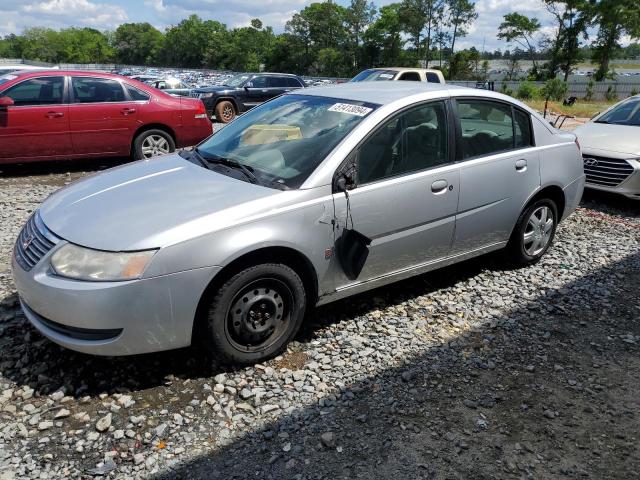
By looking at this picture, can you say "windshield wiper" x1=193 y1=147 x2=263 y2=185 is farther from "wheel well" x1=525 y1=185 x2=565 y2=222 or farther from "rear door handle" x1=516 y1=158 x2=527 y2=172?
"wheel well" x1=525 y1=185 x2=565 y2=222

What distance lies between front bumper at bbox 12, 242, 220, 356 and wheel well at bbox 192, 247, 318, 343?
0.27 ft

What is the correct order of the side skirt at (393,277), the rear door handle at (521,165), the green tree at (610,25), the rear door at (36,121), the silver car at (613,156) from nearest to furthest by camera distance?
the side skirt at (393,277)
the rear door handle at (521,165)
the silver car at (613,156)
the rear door at (36,121)
the green tree at (610,25)

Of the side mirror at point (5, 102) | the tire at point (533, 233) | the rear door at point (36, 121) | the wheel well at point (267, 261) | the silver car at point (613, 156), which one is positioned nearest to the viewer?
the wheel well at point (267, 261)

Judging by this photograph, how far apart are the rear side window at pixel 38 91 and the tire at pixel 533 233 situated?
22.5 feet

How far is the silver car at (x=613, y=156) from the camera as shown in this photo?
7086 millimetres

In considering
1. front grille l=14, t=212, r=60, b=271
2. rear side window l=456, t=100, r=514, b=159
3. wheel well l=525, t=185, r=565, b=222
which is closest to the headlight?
front grille l=14, t=212, r=60, b=271

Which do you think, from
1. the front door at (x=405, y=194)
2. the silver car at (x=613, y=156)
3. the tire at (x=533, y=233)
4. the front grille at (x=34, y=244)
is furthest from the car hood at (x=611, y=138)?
the front grille at (x=34, y=244)

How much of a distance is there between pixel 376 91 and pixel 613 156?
4558 millimetres

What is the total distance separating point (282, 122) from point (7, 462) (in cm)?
277

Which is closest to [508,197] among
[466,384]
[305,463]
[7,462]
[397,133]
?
[397,133]

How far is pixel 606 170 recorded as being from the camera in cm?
730

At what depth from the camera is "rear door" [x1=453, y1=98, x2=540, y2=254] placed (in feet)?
13.8

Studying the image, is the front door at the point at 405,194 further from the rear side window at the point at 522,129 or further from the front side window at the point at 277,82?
the front side window at the point at 277,82

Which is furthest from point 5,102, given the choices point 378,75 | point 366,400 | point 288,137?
point 378,75
